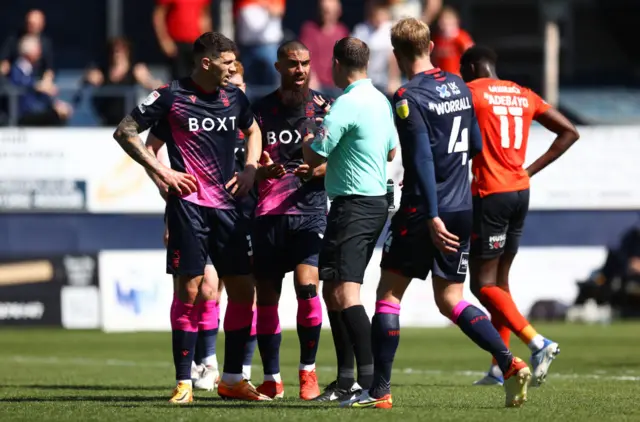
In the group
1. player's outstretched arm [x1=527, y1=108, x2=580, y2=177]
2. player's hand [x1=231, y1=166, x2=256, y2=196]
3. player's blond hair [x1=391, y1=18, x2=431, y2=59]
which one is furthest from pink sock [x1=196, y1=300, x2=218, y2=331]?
player's blond hair [x1=391, y1=18, x2=431, y2=59]

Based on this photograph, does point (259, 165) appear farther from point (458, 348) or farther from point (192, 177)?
point (458, 348)

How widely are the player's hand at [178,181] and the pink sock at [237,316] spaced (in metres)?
0.98

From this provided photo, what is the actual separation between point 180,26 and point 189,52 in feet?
1.74

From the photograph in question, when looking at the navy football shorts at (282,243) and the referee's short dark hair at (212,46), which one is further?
the navy football shorts at (282,243)

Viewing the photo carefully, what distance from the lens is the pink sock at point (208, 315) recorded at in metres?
10.5

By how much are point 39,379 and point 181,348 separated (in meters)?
2.89

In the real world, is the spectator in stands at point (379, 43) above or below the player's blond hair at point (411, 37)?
above

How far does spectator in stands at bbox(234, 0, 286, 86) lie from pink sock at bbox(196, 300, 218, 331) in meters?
8.66

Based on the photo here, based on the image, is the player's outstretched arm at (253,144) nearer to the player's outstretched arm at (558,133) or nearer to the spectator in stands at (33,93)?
the player's outstretched arm at (558,133)

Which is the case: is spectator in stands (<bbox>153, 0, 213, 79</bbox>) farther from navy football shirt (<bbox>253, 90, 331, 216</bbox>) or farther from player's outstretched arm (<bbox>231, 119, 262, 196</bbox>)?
player's outstretched arm (<bbox>231, 119, 262, 196</bbox>)

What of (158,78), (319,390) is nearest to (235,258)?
(319,390)

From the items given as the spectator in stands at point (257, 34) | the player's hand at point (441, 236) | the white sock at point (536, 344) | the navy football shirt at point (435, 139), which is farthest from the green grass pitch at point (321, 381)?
the spectator in stands at point (257, 34)

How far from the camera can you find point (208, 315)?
1054 centimetres

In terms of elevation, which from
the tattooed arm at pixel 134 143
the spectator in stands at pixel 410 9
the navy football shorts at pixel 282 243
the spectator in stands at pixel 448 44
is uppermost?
the spectator in stands at pixel 410 9
